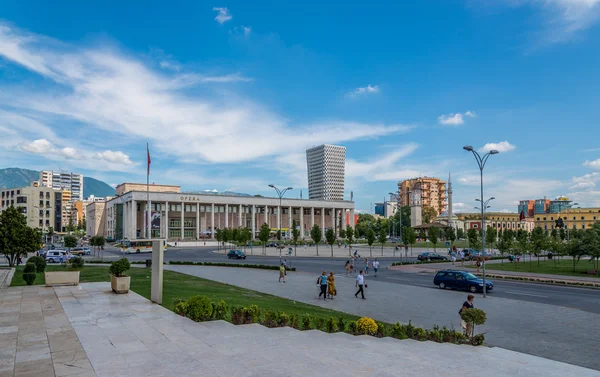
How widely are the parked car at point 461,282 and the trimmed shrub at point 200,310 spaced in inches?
823

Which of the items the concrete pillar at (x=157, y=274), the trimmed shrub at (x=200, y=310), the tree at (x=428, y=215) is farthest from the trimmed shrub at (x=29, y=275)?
the tree at (x=428, y=215)

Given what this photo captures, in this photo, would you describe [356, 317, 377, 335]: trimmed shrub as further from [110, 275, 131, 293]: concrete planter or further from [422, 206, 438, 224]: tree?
[422, 206, 438, 224]: tree

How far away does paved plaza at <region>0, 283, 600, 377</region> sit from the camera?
31.0ft

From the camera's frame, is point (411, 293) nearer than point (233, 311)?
No

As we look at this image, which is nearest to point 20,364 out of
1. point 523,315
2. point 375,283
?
point 523,315

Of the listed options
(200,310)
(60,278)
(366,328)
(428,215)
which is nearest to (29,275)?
(60,278)

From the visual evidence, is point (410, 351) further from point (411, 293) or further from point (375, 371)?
point (411, 293)

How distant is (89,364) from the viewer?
A: 961 centimetres

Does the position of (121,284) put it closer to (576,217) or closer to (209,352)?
(209,352)

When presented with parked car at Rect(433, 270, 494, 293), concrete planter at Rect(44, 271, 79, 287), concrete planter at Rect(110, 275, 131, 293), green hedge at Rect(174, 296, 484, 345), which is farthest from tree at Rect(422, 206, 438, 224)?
green hedge at Rect(174, 296, 484, 345)

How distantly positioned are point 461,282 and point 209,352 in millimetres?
23710

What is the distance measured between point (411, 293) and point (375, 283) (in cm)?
Result: 553

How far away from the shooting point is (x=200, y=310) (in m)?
14.6

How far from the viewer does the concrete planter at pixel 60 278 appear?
22.9 m
